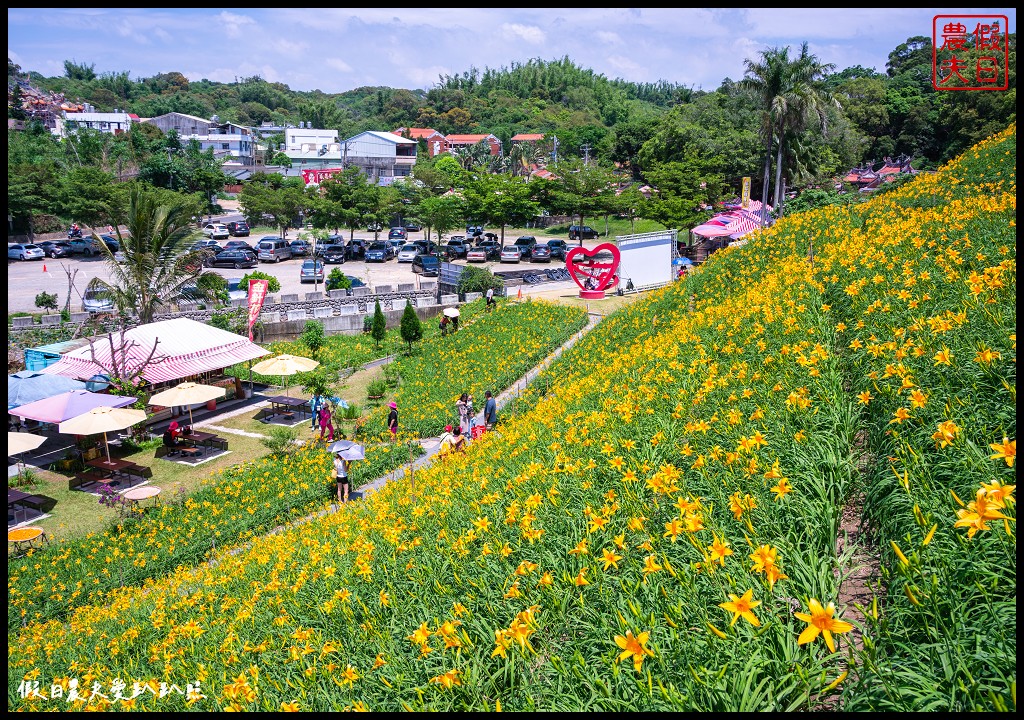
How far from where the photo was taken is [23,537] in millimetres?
10977

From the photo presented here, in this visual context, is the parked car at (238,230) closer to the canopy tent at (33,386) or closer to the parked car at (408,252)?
the parked car at (408,252)

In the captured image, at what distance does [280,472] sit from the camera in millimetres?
13328

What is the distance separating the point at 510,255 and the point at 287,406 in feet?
83.4

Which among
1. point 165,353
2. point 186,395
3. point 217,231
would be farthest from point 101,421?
point 217,231

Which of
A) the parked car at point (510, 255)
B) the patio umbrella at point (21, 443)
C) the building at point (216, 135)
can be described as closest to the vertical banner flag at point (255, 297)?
the patio umbrella at point (21, 443)

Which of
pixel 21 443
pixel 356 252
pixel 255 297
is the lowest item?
pixel 21 443

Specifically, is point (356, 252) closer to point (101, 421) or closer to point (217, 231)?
point (217, 231)

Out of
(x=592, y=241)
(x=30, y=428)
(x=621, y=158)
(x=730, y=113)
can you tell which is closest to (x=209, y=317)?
(x=30, y=428)

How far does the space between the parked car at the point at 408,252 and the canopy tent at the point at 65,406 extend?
28.8 m

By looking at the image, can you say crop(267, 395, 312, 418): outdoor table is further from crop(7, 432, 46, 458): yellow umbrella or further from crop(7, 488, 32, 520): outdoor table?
crop(7, 488, 32, 520): outdoor table

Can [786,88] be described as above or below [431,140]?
below

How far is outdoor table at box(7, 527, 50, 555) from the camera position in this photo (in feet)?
36.1

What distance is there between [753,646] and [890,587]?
0.90 metres

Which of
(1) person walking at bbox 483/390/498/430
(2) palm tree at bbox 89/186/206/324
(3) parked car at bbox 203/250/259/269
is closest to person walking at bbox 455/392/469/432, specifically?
(1) person walking at bbox 483/390/498/430
